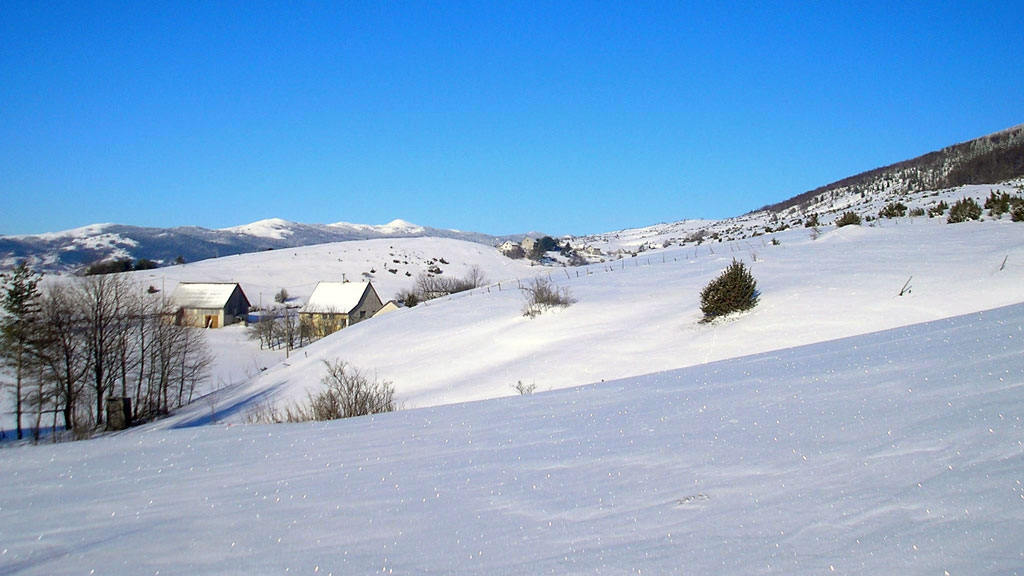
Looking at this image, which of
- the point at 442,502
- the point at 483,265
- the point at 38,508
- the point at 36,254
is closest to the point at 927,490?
the point at 442,502

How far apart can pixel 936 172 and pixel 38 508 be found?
77.6 meters

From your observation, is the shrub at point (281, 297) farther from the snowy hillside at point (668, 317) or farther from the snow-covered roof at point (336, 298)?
the snowy hillside at point (668, 317)

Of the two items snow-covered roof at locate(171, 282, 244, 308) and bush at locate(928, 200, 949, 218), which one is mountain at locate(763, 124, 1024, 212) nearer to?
bush at locate(928, 200, 949, 218)

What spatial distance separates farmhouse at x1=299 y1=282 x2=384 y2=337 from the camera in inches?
2050

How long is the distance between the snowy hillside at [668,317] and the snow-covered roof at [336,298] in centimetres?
2576

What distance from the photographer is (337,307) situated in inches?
2109

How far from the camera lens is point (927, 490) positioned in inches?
124

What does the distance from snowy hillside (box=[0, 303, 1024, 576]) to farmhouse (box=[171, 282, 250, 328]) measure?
52.2 meters

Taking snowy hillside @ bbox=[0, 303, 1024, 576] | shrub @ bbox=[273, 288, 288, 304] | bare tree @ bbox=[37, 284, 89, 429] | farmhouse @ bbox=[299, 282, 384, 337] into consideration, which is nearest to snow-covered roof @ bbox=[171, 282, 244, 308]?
shrub @ bbox=[273, 288, 288, 304]

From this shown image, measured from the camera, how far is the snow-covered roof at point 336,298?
53497 mm

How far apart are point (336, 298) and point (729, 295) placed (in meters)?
44.0

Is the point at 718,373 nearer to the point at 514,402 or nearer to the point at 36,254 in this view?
the point at 514,402

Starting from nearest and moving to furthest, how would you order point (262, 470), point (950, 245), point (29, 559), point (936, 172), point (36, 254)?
point (29, 559) < point (262, 470) < point (950, 245) < point (936, 172) < point (36, 254)

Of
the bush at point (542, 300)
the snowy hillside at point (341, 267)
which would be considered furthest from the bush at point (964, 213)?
the snowy hillside at point (341, 267)
